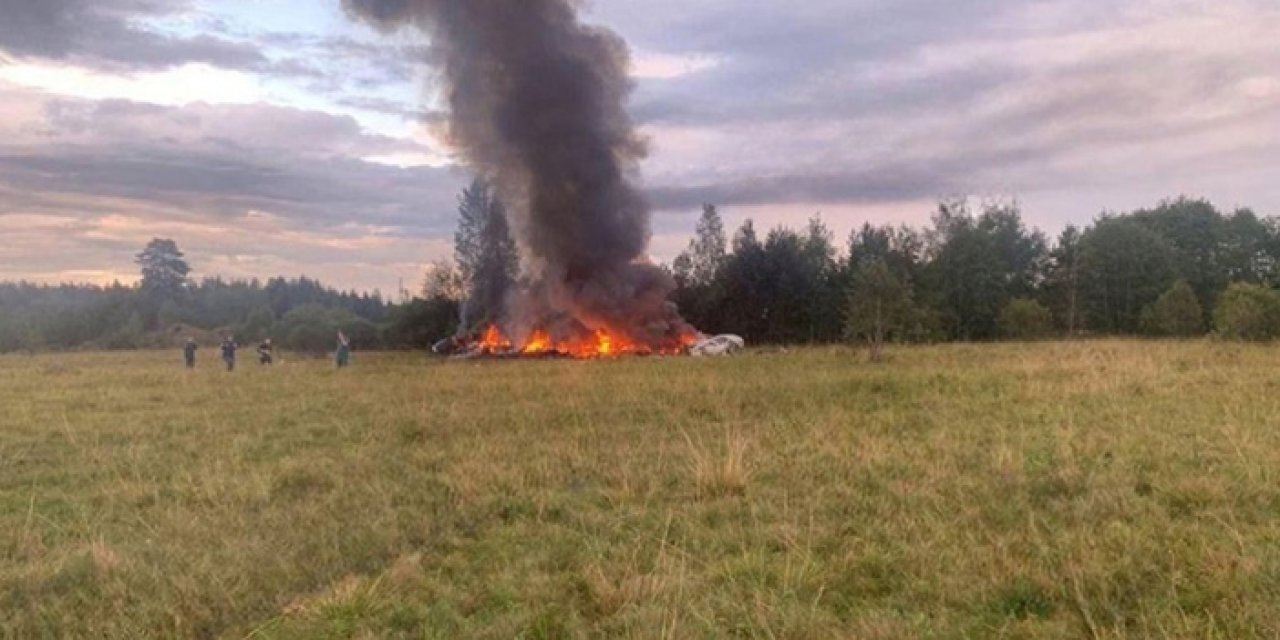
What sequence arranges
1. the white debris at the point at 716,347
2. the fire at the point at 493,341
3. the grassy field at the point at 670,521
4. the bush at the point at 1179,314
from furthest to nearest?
the fire at the point at 493,341 < the bush at the point at 1179,314 < the white debris at the point at 716,347 < the grassy field at the point at 670,521

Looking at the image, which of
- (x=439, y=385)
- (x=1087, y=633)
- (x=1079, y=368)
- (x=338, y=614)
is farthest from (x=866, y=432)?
(x=439, y=385)

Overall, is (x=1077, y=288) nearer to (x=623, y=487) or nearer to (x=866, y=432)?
(x=866, y=432)

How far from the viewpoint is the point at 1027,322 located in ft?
180

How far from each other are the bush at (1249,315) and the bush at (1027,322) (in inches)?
662

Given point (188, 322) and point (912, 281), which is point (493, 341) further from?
point (188, 322)

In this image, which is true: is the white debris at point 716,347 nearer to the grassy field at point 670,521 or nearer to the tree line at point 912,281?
the tree line at point 912,281

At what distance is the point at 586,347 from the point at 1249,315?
31.0m

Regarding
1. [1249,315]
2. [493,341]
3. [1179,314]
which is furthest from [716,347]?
[1179,314]

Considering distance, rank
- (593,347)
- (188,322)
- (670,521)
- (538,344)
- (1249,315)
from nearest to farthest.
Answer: (670,521)
(1249,315)
(593,347)
(538,344)
(188,322)

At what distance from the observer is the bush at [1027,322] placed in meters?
54.7

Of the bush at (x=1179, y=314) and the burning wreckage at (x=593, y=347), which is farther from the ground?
the bush at (x=1179, y=314)

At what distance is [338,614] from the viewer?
579cm

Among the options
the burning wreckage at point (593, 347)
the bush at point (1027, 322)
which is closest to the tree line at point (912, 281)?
the bush at point (1027, 322)

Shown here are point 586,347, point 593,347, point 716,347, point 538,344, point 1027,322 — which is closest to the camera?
point 716,347
